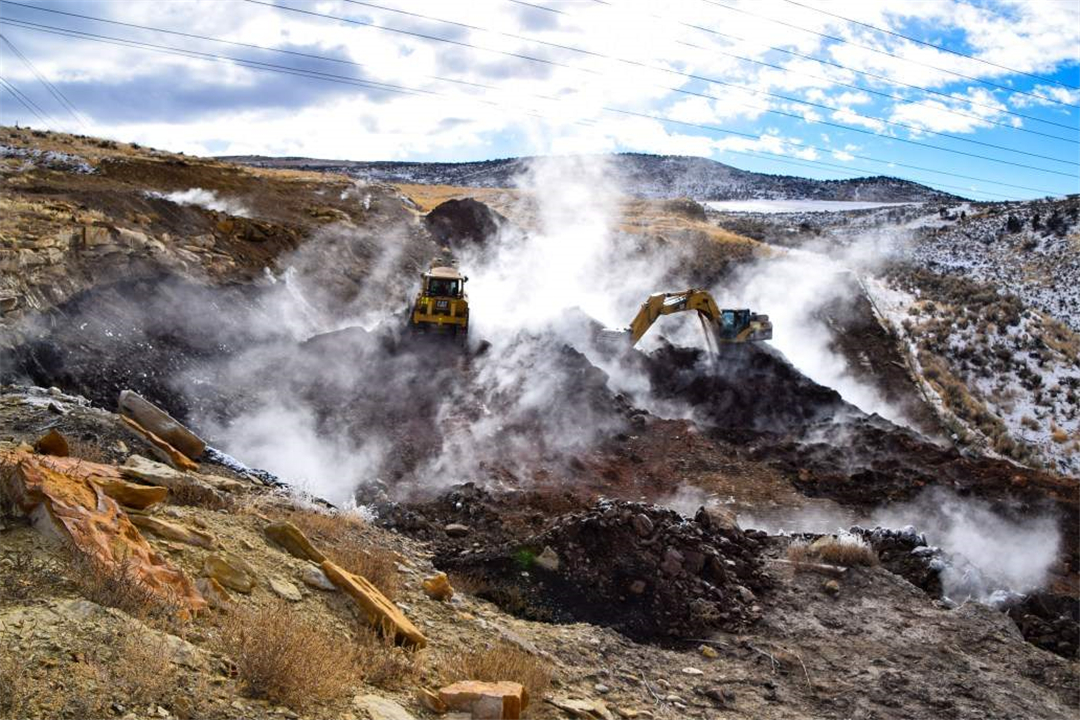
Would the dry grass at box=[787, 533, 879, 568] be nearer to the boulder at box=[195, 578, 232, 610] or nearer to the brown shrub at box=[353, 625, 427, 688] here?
the brown shrub at box=[353, 625, 427, 688]

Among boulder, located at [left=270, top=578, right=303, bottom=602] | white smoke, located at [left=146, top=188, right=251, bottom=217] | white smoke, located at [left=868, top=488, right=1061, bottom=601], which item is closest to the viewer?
boulder, located at [left=270, top=578, right=303, bottom=602]

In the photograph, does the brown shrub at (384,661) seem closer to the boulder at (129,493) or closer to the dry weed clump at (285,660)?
the dry weed clump at (285,660)

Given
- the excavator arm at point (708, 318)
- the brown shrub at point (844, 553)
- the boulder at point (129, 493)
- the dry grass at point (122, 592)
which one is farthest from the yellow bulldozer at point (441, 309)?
the dry grass at point (122, 592)

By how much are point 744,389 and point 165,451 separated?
15896 mm

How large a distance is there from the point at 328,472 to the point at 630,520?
6602 mm

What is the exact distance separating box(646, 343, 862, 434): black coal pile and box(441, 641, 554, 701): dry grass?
1501 centimetres

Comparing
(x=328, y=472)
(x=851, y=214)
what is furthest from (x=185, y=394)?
(x=851, y=214)

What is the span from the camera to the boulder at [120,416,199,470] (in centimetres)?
987

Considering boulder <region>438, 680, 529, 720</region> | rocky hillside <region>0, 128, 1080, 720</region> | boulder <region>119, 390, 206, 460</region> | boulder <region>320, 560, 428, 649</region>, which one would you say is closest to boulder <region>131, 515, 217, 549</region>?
rocky hillside <region>0, 128, 1080, 720</region>

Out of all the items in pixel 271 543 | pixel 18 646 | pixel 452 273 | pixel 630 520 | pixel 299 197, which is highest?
pixel 299 197

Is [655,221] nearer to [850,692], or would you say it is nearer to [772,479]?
[772,479]

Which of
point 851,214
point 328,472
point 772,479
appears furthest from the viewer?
point 851,214

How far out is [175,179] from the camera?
96.7 ft

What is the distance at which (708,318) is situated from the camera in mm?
22609
